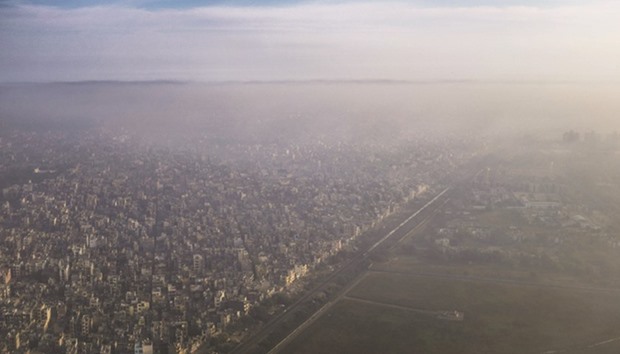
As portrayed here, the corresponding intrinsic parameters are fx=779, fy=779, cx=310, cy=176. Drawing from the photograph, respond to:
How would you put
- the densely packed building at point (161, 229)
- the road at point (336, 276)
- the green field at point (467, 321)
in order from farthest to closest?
the densely packed building at point (161, 229) → the road at point (336, 276) → the green field at point (467, 321)

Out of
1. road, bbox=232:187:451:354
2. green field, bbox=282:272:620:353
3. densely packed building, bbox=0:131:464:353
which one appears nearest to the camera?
green field, bbox=282:272:620:353

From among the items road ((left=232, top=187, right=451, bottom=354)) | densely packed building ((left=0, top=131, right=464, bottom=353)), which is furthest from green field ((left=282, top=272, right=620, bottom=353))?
densely packed building ((left=0, top=131, right=464, bottom=353))

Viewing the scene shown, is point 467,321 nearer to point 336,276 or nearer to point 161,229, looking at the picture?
point 336,276

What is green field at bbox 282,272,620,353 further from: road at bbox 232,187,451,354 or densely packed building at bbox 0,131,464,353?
densely packed building at bbox 0,131,464,353

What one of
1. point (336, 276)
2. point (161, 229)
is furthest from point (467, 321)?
point (161, 229)

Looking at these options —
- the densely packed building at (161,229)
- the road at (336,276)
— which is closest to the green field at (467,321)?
the road at (336,276)

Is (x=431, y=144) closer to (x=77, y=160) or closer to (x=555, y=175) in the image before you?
(x=555, y=175)

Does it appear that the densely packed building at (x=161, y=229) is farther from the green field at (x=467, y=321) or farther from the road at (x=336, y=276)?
the green field at (x=467, y=321)
